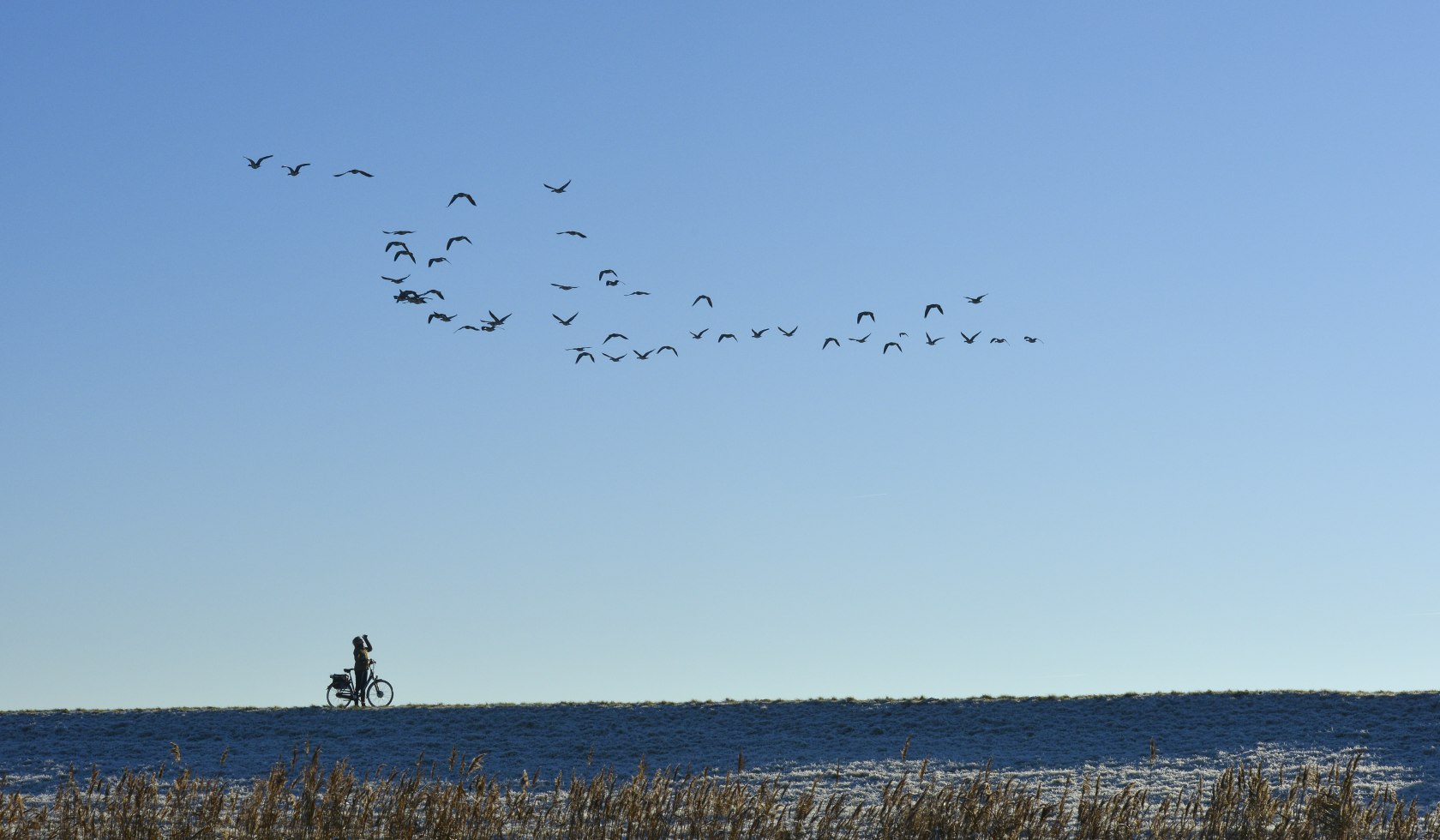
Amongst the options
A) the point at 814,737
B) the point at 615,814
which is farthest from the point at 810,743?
the point at 615,814

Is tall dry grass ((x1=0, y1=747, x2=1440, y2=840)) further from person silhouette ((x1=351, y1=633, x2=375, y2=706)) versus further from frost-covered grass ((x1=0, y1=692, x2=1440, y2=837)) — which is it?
person silhouette ((x1=351, y1=633, x2=375, y2=706))

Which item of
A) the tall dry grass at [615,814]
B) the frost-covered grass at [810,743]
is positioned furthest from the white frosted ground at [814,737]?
the tall dry grass at [615,814]

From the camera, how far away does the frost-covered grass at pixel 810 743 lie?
79.3 ft

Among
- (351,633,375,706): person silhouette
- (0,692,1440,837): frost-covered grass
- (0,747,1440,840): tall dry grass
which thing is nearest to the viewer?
(0,747,1440,840): tall dry grass

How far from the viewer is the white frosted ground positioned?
2634 centimetres

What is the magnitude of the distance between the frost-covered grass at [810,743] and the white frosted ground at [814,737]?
8 centimetres

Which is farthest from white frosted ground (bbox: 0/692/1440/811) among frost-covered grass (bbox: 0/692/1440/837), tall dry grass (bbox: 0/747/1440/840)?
tall dry grass (bbox: 0/747/1440/840)

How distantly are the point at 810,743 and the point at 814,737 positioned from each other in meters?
0.79

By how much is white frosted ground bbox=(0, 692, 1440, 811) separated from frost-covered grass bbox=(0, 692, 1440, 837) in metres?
0.08

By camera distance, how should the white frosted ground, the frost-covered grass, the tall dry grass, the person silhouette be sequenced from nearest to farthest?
the tall dry grass → the frost-covered grass → the white frosted ground → the person silhouette

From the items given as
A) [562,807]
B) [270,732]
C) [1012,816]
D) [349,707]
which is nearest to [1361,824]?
[1012,816]

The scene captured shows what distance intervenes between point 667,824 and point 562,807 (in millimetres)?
1633

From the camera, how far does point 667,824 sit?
663 inches

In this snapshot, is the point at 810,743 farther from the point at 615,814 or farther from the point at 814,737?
the point at 615,814
